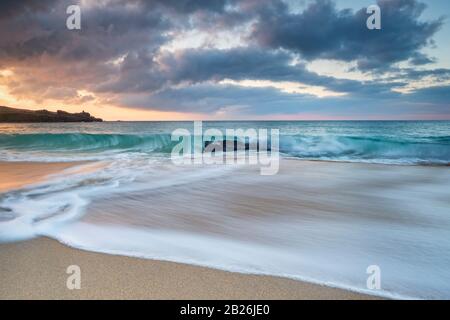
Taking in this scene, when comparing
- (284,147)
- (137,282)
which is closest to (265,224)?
(137,282)

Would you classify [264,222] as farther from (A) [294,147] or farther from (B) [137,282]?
(A) [294,147]

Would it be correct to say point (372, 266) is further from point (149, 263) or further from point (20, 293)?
point (20, 293)

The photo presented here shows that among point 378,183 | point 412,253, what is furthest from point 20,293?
point 378,183

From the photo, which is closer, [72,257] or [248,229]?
[72,257]

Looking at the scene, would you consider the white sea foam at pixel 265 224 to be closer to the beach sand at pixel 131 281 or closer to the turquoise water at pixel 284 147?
the beach sand at pixel 131 281

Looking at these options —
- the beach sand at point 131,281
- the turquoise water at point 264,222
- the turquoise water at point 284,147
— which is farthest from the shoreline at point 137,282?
the turquoise water at point 284,147

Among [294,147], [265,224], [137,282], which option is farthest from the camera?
[294,147]

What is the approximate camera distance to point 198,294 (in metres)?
2.07

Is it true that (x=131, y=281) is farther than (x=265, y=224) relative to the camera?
No

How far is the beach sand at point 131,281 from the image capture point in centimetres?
206

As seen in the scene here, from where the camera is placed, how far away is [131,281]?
2.20 meters

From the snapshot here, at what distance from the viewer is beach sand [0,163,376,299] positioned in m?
2.06
